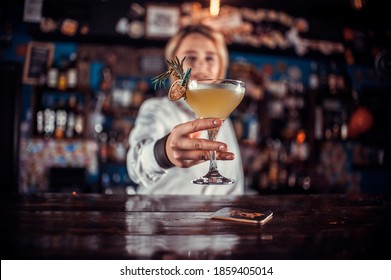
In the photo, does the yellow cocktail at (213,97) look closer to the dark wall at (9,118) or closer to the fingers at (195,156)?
the fingers at (195,156)

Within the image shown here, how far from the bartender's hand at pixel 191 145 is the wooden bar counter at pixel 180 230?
0.18 m

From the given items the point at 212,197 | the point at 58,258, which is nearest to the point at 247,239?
the point at 58,258

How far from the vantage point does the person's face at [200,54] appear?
7.32ft

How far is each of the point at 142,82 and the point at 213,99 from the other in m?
3.74

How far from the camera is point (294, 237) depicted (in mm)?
901

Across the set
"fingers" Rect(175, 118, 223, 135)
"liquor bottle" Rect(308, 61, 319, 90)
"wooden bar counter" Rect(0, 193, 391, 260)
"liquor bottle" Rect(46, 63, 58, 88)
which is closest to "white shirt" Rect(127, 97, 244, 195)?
"wooden bar counter" Rect(0, 193, 391, 260)

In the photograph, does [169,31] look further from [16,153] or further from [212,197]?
[212,197]

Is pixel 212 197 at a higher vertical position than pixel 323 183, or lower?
higher

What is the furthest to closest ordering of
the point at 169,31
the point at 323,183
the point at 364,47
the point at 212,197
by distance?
1. the point at 364,47
2. the point at 323,183
3. the point at 169,31
4. the point at 212,197

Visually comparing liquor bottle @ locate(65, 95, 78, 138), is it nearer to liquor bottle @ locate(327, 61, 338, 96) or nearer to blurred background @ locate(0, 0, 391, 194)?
blurred background @ locate(0, 0, 391, 194)

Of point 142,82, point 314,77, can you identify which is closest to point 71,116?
point 142,82

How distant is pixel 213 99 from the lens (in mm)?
1344

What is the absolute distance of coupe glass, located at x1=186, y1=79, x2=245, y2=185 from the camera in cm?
129

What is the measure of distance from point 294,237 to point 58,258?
22.0 inches
